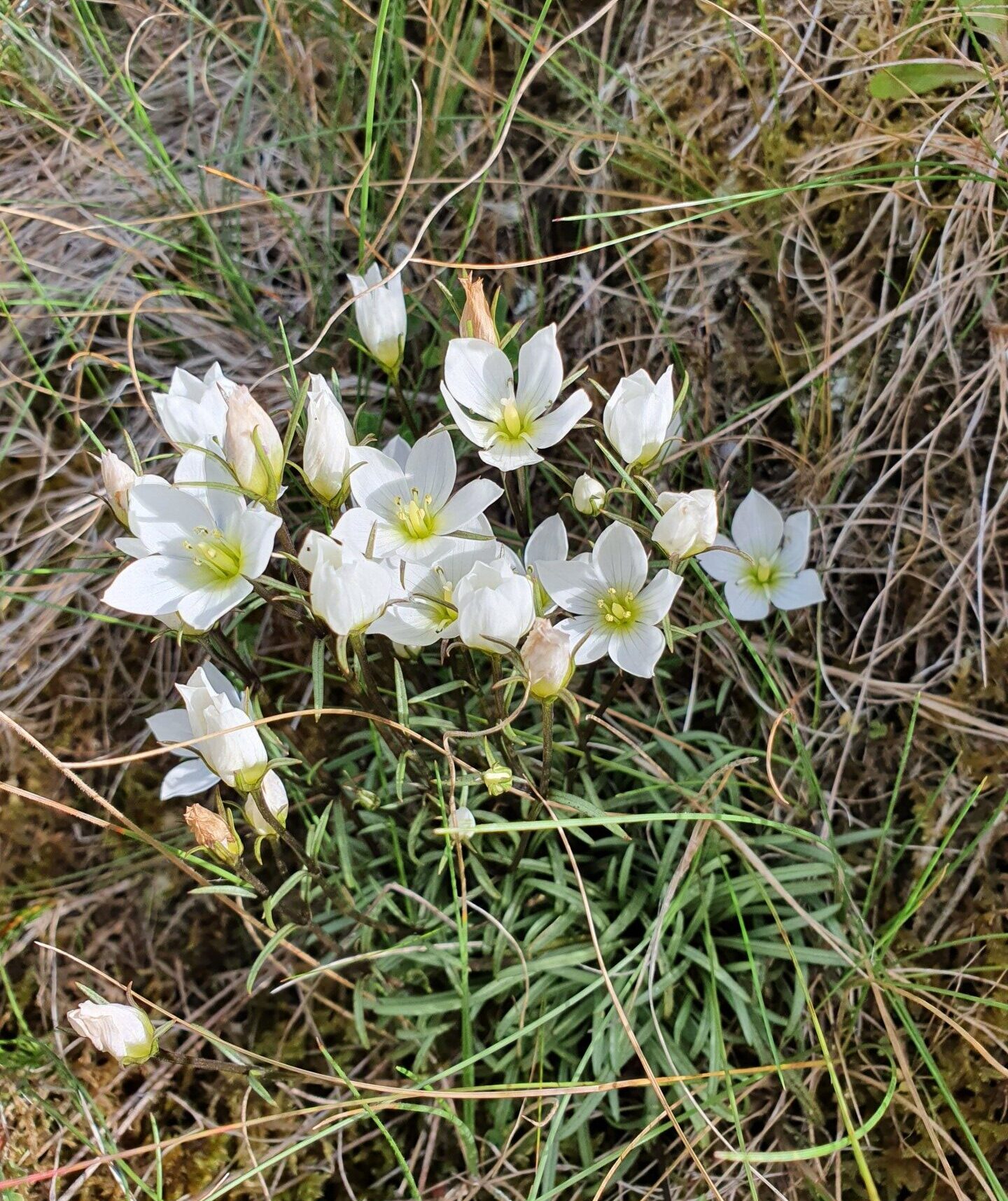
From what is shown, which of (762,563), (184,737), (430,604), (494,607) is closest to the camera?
(494,607)

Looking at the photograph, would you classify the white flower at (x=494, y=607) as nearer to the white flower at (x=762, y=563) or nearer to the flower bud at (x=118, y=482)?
the flower bud at (x=118, y=482)

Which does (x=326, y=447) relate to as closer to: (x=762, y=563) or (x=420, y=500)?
(x=420, y=500)

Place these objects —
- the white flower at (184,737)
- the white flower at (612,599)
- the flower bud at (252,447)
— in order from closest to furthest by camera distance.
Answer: the flower bud at (252,447), the white flower at (612,599), the white flower at (184,737)

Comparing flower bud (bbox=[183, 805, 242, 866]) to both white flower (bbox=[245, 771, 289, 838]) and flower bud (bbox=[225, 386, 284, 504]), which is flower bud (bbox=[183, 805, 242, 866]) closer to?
white flower (bbox=[245, 771, 289, 838])

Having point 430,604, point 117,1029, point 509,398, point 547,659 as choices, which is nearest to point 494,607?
point 547,659

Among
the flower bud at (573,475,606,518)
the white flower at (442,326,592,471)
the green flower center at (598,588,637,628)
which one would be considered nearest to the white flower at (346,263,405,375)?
the white flower at (442,326,592,471)

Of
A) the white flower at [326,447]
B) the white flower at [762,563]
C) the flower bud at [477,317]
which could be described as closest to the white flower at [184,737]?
the white flower at [326,447]
